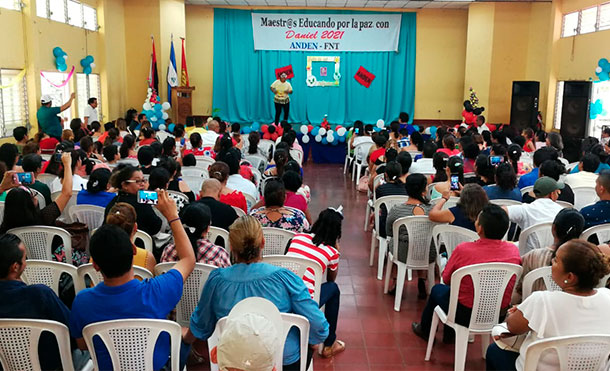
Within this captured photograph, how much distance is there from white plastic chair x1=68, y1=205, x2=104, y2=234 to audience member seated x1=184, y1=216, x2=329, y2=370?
201 cm

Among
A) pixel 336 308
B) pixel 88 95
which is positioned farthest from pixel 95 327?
pixel 88 95

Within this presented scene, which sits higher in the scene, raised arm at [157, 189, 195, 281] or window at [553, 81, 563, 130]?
window at [553, 81, 563, 130]

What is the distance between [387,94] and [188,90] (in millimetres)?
5501

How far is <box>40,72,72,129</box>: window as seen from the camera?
31.2 ft

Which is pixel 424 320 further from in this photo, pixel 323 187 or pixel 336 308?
pixel 323 187

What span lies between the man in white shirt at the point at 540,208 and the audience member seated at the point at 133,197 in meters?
2.64

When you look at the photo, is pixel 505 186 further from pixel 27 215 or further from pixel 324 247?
pixel 27 215

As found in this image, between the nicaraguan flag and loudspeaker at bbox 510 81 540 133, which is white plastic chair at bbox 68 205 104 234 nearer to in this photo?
the nicaraguan flag

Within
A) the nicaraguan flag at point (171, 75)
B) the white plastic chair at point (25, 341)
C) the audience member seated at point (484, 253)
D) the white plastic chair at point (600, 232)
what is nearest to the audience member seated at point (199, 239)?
the white plastic chair at point (25, 341)

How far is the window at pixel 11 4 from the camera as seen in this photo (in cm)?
806

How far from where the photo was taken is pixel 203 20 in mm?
14836

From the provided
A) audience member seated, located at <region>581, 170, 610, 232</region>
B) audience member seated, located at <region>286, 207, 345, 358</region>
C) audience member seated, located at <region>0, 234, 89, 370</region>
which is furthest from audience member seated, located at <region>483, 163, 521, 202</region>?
audience member seated, located at <region>0, 234, 89, 370</region>

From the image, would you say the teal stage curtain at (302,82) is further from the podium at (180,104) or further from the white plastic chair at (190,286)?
the white plastic chair at (190,286)

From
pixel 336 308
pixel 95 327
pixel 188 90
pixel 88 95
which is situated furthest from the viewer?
pixel 188 90
